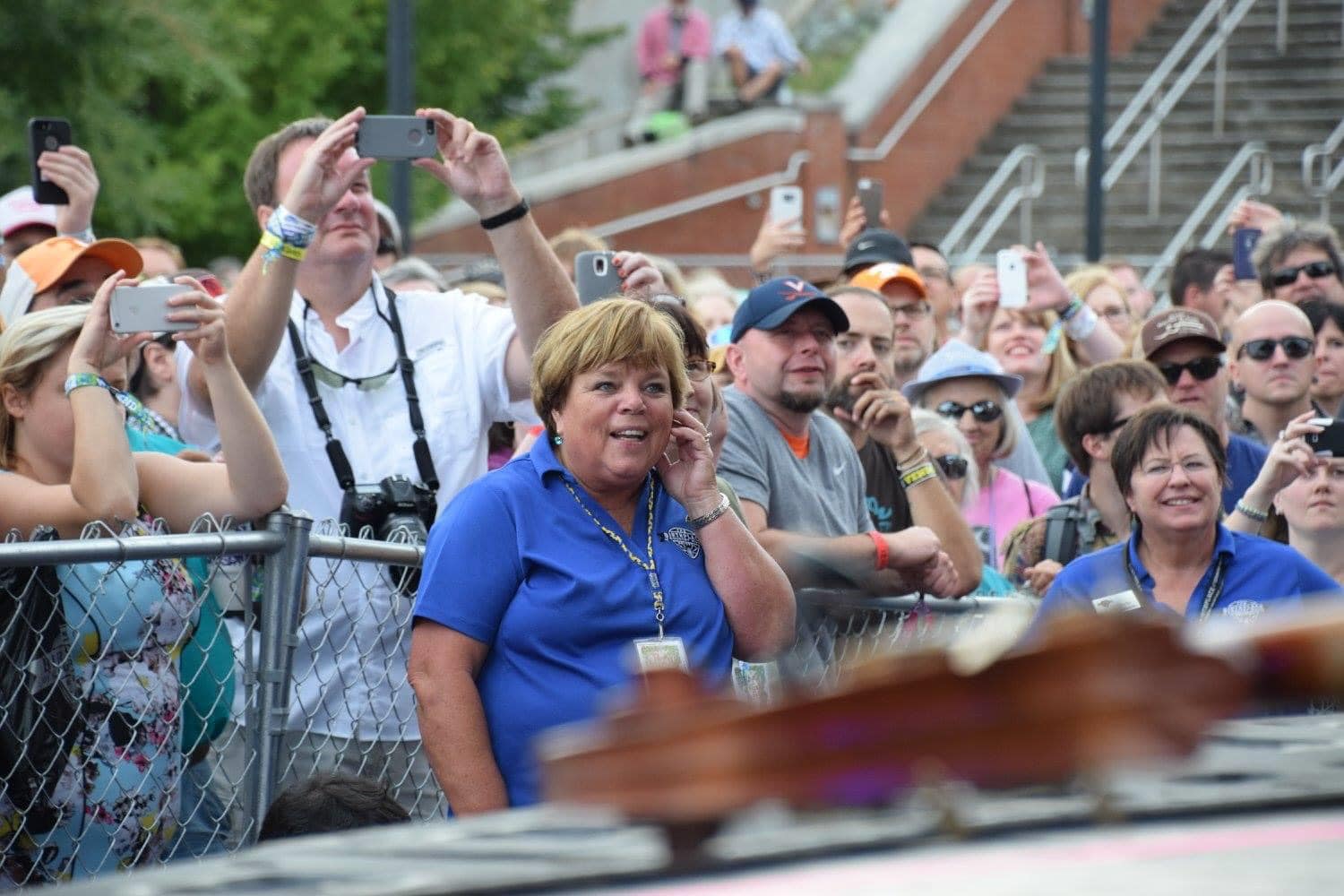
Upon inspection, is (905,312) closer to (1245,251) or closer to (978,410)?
(978,410)

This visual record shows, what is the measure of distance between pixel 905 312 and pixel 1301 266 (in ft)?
5.71

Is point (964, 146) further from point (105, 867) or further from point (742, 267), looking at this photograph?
point (105, 867)

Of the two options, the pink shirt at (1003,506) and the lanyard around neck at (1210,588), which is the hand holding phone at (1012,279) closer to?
the pink shirt at (1003,506)

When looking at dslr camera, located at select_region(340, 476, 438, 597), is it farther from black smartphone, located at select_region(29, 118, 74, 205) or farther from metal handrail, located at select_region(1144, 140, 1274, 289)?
metal handrail, located at select_region(1144, 140, 1274, 289)

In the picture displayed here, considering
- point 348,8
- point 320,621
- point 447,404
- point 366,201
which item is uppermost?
point 348,8

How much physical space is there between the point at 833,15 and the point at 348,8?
11.6m

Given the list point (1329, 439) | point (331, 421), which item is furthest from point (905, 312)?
point (331, 421)

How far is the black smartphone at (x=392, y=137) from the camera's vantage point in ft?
16.2

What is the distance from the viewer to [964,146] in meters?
19.8

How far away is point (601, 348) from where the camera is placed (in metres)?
4.04

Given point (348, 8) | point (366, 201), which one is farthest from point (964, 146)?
point (366, 201)

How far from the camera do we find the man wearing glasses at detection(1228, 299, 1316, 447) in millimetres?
6715

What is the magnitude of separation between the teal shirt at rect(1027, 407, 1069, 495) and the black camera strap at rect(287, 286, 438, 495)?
348 cm

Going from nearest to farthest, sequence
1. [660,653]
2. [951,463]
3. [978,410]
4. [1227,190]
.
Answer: [660,653]
[951,463]
[978,410]
[1227,190]
